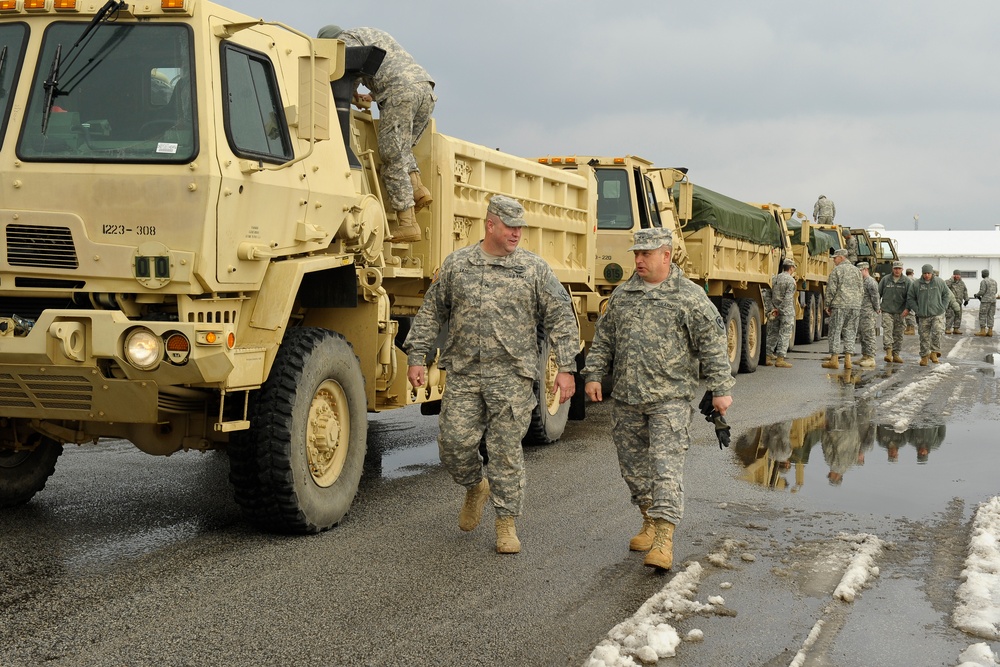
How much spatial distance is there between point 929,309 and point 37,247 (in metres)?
17.9

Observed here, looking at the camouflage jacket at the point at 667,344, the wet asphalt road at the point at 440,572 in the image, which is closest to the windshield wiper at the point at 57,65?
the wet asphalt road at the point at 440,572

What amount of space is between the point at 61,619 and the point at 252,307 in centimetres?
187

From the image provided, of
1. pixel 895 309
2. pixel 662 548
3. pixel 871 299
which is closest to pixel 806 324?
pixel 895 309

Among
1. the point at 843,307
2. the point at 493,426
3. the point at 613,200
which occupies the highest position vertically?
the point at 613,200

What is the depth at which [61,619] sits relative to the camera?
4.77 metres

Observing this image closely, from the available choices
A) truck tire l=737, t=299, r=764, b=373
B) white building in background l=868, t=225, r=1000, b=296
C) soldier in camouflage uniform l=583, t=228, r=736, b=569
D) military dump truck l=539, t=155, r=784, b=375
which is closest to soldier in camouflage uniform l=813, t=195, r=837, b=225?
military dump truck l=539, t=155, r=784, b=375

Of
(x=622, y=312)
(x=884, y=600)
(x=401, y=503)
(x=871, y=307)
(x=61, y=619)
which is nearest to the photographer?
(x=61, y=619)

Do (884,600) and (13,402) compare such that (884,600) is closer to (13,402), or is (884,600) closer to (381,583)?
(381,583)

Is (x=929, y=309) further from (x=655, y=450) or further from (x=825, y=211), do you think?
(x=655, y=450)

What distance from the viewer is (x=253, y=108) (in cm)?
603

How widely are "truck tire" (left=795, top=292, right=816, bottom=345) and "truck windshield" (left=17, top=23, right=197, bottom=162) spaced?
2210 cm

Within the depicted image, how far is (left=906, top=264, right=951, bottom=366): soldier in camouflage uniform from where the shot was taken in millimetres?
20156

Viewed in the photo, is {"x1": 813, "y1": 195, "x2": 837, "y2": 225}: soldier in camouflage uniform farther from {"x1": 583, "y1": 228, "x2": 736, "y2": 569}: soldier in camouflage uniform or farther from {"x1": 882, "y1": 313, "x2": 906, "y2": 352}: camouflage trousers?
{"x1": 583, "y1": 228, "x2": 736, "y2": 569}: soldier in camouflage uniform

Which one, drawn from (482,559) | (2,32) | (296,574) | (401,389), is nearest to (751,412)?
(401,389)
